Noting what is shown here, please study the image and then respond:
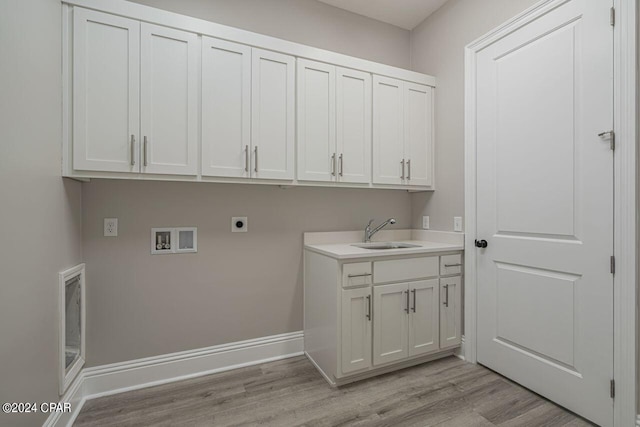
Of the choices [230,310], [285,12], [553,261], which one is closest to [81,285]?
[230,310]

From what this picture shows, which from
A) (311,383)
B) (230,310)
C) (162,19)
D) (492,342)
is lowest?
(311,383)

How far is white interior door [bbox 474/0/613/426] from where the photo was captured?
1572 millimetres

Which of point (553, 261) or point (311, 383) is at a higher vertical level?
point (553, 261)

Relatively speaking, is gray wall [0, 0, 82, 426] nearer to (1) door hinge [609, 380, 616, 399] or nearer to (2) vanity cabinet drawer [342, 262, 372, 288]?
(2) vanity cabinet drawer [342, 262, 372, 288]

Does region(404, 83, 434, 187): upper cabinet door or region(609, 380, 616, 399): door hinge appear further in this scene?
region(404, 83, 434, 187): upper cabinet door

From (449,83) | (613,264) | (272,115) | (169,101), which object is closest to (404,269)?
(613,264)

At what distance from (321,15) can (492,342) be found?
9.84ft

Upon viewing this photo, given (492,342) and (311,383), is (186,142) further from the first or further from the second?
(492,342)

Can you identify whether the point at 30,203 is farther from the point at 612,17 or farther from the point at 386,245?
the point at 612,17

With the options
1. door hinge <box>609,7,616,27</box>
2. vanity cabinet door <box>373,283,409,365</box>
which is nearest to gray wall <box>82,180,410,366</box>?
vanity cabinet door <box>373,283,409,365</box>

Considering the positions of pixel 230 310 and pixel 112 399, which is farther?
pixel 230 310

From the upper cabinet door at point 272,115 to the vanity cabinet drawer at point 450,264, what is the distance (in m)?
1.37

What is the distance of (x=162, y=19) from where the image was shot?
5.69ft

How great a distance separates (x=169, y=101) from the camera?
1776 millimetres
